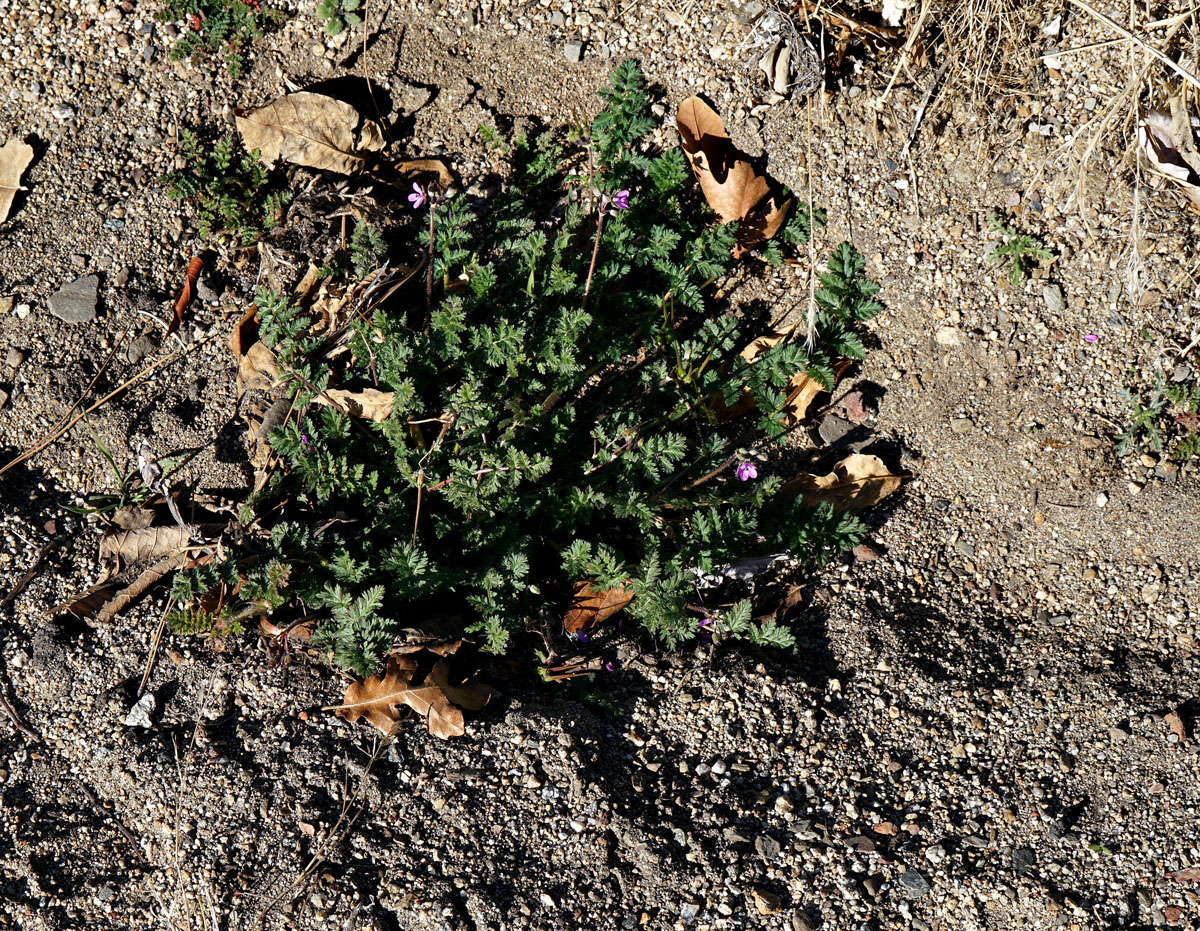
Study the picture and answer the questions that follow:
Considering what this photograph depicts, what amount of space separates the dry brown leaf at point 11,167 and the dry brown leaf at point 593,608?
123 inches

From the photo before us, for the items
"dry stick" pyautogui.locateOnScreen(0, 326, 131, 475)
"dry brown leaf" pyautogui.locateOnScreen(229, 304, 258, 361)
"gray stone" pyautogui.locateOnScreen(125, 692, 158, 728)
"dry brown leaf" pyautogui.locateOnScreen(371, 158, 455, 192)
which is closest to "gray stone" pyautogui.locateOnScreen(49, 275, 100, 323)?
"dry stick" pyautogui.locateOnScreen(0, 326, 131, 475)

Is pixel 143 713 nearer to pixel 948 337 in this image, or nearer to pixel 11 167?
pixel 11 167

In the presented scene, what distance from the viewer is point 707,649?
3.44 m

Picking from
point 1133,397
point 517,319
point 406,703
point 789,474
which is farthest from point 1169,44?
point 406,703

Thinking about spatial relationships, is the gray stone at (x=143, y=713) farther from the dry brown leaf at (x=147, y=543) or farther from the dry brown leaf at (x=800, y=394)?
the dry brown leaf at (x=800, y=394)

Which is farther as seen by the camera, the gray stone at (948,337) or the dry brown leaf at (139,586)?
the gray stone at (948,337)

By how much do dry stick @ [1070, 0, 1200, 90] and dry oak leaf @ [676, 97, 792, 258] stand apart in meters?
1.30

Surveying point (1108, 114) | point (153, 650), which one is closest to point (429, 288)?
point (153, 650)

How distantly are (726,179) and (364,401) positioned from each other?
1.82m

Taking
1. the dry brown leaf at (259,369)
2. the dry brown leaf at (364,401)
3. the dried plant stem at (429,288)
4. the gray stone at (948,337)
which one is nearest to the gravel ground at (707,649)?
the gray stone at (948,337)

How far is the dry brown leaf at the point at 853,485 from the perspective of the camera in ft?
12.0

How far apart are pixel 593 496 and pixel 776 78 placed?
79.0 inches

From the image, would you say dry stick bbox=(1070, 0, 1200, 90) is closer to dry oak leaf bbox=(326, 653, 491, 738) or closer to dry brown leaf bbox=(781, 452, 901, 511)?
dry brown leaf bbox=(781, 452, 901, 511)

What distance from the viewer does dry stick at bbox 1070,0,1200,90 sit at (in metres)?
3.19
